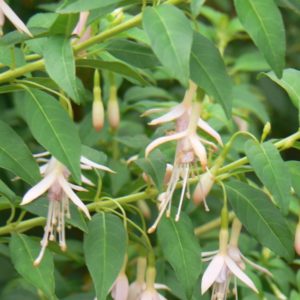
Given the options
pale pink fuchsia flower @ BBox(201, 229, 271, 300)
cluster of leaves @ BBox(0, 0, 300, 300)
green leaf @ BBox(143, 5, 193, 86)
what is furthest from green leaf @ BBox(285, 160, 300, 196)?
green leaf @ BBox(143, 5, 193, 86)

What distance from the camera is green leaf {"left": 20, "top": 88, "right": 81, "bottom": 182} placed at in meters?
1.29

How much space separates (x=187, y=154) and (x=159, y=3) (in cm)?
21

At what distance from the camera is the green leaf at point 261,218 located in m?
1.48

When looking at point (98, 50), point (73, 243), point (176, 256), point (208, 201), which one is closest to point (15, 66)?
point (98, 50)

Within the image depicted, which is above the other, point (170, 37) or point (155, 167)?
point (170, 37)

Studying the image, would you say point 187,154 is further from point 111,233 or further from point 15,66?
point 15,66

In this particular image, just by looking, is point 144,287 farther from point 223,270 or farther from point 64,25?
point 64,25

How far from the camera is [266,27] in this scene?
1264 millimetres

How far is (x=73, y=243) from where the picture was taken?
2186 mm

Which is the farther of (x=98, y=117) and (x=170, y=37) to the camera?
(x=98, y=117)

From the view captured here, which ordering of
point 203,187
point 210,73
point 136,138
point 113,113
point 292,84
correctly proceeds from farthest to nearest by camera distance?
point 136,138, point 113,113, point 292,84, point 203,187, point 210,73

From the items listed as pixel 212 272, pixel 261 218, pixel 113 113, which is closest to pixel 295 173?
pixel 261 218

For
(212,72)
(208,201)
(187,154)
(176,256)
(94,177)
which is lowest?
(208,201)

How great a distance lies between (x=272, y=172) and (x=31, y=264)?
1.22 feet
